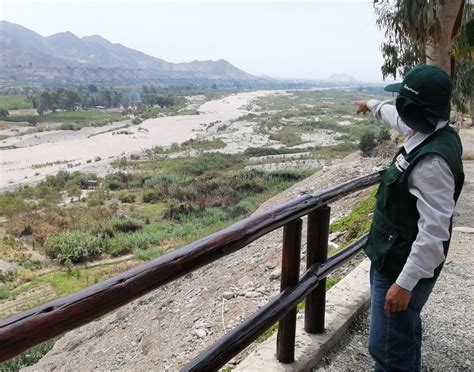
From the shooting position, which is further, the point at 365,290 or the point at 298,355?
the point at 365,290

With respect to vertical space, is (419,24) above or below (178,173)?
above

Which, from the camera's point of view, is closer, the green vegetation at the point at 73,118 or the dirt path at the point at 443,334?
the dirt path at the point at 443,334

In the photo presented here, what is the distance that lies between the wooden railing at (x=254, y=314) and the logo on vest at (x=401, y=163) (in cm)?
62

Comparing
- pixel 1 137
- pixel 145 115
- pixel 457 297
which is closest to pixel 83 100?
pixel 145 115

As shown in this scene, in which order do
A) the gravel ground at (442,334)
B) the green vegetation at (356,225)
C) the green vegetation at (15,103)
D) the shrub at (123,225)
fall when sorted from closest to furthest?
the gravel ground at (442,334) < the green vegetation at (356,225) < the shrub at (123,225) < the green vegetation at (15,103)

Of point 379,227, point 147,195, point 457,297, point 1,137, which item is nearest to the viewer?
point 379,227

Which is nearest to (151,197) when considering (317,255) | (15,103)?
(317,255)

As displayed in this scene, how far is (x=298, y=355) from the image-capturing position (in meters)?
2.74

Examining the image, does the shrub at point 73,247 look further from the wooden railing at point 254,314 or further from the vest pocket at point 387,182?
the vest pocket at point 387,182

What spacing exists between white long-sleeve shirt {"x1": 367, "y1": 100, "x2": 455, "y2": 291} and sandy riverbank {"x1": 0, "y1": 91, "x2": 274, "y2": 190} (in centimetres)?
4367

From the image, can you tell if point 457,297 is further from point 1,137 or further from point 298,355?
point 1,137

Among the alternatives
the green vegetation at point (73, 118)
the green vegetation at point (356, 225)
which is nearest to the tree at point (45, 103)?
the green vegetation at point (73, 118)

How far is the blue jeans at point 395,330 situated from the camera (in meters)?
2.05

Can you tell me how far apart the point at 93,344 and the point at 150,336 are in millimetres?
1365
